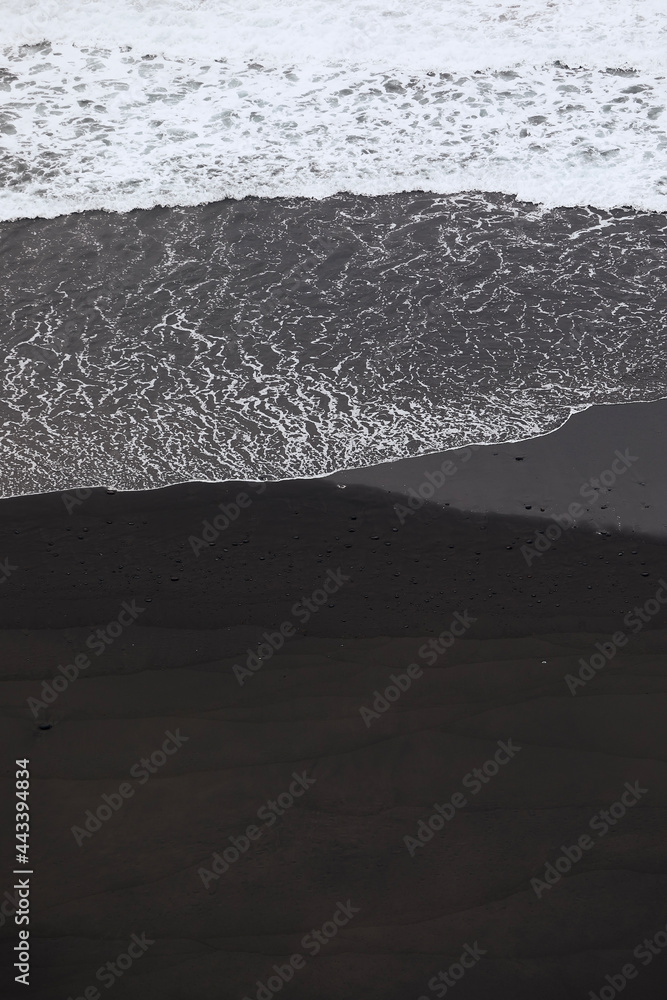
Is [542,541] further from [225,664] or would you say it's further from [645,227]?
[645,227]

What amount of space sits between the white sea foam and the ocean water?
2.0 inches

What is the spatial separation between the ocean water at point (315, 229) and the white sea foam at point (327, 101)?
0.17 feet

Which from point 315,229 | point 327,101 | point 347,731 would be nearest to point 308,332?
point 315,229

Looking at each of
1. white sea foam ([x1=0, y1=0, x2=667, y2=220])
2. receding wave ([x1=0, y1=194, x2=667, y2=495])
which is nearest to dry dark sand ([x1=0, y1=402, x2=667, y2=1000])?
receding wave ([x1=0, y1=194, x2=667, y2=495])

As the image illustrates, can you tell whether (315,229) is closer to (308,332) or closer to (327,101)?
(308,332)

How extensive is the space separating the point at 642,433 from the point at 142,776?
6153 mm

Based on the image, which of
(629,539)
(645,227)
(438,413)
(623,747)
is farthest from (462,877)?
(645,227)

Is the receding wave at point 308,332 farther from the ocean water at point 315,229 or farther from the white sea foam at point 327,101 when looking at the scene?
the white sea foam at point 327,101

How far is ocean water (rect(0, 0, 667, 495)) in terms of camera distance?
33.4ft

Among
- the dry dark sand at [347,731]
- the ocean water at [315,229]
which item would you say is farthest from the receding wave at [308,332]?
the dry dark sand at [347,731]

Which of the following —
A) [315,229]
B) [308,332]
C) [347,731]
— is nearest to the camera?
[347,731]

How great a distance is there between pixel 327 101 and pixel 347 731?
38.0ft

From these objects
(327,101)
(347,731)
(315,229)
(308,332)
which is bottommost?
(347,731)

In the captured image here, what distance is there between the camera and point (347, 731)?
734 centimetres
